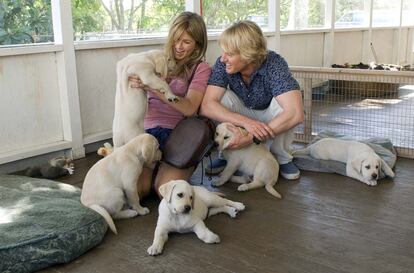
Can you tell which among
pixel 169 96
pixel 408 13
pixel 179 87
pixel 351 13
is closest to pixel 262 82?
pixel 179 87

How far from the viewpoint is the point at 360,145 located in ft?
10.8

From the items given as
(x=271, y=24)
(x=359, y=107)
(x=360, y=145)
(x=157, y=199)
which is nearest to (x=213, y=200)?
(x=157, y=199)

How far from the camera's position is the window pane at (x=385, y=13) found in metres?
9.29

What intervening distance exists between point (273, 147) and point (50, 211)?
159 cm

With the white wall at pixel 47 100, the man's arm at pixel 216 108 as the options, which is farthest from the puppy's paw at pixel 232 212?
the white wall at pixel 47 100

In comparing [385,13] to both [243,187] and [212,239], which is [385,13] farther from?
[212,239]

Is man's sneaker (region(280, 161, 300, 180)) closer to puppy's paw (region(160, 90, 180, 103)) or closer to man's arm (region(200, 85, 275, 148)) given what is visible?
man's arm (region(200, 85, 275, 148))

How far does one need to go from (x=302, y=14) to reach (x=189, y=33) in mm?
4879

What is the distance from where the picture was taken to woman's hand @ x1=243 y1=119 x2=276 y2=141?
118 inches

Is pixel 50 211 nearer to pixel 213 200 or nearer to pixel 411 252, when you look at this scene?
pixel 213 200

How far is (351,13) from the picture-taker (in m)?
8.53

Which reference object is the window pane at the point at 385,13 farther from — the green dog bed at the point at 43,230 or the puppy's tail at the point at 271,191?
the green dog bed at the point at 43,230

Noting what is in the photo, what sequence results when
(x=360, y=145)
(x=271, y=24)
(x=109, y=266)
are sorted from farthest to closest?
(x=271, y=24)
(x=360, y=145)
(x=109, y=266)

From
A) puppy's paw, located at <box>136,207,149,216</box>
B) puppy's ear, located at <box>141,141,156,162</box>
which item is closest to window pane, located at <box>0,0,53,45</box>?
puppy's ear, located at <box>141,141,156,162</box>
